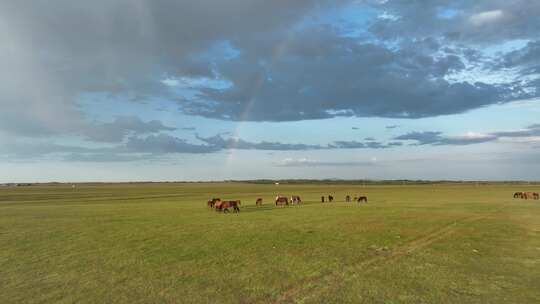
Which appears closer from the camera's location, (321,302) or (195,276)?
(321,302)

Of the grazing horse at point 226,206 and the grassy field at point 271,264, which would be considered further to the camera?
the grazing horse at point 226,206

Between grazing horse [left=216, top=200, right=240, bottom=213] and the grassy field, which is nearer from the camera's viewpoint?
the grassy field

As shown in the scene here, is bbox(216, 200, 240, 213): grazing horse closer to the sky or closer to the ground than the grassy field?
closer to the sky

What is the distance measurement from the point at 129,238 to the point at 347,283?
39.4ft

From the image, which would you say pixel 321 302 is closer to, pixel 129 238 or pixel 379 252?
pixel 379 252

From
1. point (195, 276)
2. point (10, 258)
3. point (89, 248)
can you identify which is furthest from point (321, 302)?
point (10, 258)

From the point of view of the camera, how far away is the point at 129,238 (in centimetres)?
1767

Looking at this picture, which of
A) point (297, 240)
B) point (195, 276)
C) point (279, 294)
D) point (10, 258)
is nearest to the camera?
point (279, 294)

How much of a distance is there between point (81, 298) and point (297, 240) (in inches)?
391

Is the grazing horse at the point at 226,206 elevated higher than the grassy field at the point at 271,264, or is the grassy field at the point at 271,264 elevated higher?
the grazing horse at the point at 226,206

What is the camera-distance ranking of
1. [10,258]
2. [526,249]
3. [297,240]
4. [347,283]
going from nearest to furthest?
1. [347,283]
2. [10,258]
3. [526,249]
4. [297,240]

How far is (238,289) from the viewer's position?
969cm

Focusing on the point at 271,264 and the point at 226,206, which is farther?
the point at 226,206

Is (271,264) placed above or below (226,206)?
below
